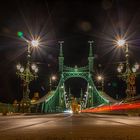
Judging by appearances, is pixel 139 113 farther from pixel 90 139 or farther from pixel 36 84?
pixel 36 84

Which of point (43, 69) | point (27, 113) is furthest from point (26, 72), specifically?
point (43, 69)

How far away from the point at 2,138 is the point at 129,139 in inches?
112

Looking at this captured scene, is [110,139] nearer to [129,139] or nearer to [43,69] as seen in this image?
[129,139]

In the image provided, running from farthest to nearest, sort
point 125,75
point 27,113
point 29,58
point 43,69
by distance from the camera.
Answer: point 43,69, point 27,113, point 29,58, point 125,75

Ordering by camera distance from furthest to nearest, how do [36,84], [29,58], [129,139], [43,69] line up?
[43,69] < [36,84] < [29,58] < [129,139]

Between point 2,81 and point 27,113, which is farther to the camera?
point 2,81

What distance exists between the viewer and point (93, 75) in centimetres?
12044

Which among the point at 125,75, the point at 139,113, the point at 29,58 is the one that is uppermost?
the point at 29,58

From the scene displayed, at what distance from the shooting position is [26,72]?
34.0m

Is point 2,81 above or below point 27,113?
above

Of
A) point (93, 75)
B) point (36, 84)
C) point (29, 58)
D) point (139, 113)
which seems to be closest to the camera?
point (139, 113)

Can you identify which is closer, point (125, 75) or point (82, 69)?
point (125, 75)

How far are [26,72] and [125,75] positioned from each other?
9.67 metres

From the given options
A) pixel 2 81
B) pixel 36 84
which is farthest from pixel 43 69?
pixel 2 81
